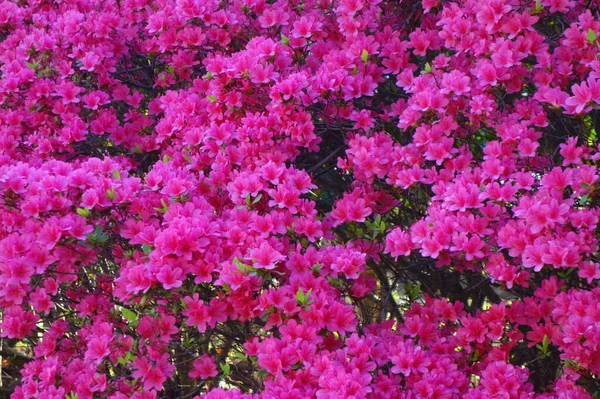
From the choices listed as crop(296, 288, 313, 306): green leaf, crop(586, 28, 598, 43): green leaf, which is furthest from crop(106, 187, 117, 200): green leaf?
crop(586, 28, 598, 43): green leaf

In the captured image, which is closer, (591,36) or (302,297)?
(302,297)

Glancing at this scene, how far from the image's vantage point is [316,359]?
88.2 inches

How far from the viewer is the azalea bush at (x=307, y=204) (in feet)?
7.80

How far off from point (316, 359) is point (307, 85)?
116cm

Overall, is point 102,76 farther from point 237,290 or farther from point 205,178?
point 237,290

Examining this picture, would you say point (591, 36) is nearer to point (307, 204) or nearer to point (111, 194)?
point (307, 204)

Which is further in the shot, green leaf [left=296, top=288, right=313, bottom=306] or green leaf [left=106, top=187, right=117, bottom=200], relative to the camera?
green leaf [left=106, top=187, right=117, bottom=200]

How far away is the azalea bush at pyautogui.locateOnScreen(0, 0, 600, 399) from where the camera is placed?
2.38 m

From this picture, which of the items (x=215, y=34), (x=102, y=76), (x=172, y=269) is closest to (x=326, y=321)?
(x=172, y=269)

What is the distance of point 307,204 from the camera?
2686 mm

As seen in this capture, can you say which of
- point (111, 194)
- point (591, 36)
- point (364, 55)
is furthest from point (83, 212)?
point (591, 36)

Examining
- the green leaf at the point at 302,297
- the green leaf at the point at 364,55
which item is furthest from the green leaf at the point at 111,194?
the green leaf at the point at 364,55

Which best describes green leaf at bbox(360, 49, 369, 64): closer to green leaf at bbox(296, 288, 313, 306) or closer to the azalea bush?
the azalea bush

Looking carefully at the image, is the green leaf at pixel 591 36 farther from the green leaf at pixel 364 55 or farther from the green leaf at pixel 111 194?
the green leaf at pixel 111 194
